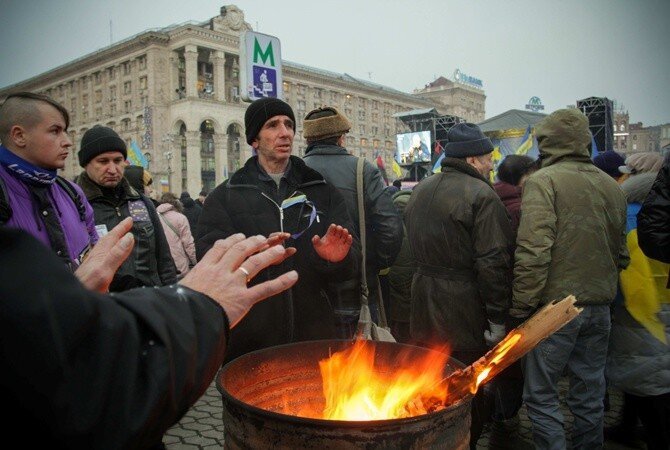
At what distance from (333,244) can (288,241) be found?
0.52m

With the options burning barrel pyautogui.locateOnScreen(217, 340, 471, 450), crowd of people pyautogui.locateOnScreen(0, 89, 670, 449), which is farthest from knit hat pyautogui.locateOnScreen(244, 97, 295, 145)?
burning barrel pyautogui.locateOnScreen(217, 340, 471, 450)

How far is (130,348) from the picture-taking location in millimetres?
803

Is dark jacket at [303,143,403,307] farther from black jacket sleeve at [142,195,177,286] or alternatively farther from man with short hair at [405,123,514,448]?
black jacket sleeve at [142,195,177,286]

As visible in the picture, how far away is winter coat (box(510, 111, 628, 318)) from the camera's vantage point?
10.4 feet

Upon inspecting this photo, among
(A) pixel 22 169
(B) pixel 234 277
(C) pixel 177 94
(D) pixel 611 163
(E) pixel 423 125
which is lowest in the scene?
(B) pixel 234 277

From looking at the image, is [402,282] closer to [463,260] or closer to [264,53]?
[463,260]

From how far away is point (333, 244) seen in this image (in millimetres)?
2475

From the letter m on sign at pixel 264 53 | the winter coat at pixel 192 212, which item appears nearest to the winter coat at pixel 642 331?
the letter m on sign at pixel 264 53

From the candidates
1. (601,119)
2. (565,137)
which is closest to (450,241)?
(565,137)

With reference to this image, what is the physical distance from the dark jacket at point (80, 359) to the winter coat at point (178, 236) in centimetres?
516

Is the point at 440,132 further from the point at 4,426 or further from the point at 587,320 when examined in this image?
the point at 4,426

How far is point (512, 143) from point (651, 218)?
2221cm

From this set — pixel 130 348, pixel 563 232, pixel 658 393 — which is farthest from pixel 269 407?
pixel 658 393

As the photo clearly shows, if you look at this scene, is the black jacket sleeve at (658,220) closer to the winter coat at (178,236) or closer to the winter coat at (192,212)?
the winter coat at (178,236)
